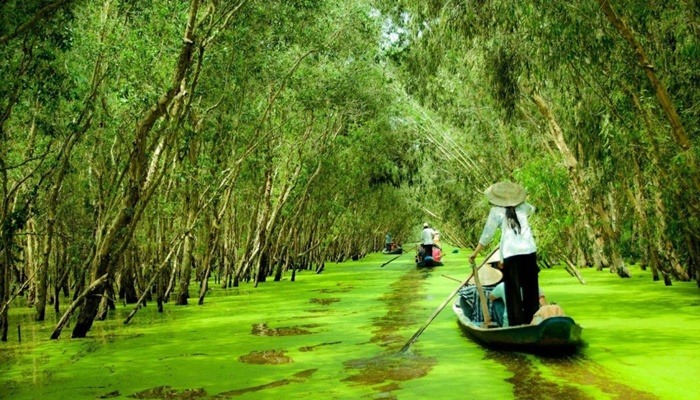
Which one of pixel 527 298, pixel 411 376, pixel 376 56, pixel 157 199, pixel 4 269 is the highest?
pixel 376 56

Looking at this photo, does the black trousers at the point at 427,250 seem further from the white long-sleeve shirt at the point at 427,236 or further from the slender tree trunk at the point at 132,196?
the slender tree trunk at the point at 132,196

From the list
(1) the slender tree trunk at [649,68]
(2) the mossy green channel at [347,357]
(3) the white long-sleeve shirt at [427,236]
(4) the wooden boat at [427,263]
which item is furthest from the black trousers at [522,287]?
(4) the wooden boat at [427,263]

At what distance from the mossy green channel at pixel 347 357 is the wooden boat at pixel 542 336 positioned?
0.41ft

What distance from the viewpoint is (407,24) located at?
18125 mm

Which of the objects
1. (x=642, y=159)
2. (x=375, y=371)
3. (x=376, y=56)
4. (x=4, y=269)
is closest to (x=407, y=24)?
(x=376, y=56)

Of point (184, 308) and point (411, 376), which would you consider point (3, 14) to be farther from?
point (184, 308)

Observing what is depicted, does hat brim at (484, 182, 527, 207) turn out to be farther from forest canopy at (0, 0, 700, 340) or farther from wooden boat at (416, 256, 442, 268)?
wooden boat at (416, 256, 442, 268)

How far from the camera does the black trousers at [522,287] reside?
845 centimetres

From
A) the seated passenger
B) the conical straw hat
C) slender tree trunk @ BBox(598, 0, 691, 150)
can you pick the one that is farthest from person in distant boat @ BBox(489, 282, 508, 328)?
slender tree trunk @ BBox(598, 0, 691, 150)

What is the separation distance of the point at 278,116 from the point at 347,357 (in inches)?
625

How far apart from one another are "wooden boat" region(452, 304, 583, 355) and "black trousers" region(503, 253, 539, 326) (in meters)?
0.26

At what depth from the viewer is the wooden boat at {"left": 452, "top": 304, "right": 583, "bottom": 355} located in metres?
7.70

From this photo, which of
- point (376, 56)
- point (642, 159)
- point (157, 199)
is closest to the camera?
point (642, 159)

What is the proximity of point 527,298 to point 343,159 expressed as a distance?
22.8 meters
